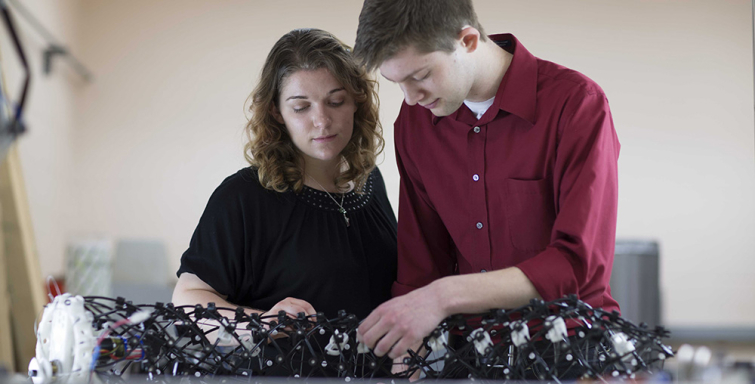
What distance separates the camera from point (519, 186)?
1013 mm

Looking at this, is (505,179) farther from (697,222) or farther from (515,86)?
(697,222)

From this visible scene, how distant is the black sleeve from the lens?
1.14 meters

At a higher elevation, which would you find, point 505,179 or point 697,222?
point 505,179

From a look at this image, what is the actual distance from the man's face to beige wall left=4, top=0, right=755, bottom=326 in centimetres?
352

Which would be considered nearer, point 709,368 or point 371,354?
point 709,368

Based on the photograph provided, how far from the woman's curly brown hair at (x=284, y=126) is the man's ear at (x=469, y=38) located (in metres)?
0.30

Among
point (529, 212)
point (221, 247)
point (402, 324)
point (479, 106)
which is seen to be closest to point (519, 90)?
point (479, 106)

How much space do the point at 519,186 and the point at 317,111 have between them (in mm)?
415

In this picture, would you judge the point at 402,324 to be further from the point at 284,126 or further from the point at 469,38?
the point at 284,126

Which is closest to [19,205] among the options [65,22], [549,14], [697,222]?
[65,22]

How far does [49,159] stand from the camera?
4.32 meters

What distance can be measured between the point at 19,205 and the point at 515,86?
2.59m

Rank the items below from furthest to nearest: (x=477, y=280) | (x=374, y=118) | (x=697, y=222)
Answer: (x=697, y=222)
(x=374, y=118)
(x=477, y=280)

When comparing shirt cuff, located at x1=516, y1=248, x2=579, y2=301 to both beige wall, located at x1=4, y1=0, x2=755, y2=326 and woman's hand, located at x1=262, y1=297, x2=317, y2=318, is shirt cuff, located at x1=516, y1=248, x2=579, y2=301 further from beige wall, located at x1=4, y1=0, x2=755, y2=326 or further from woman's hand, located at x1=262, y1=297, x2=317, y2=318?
beige wall, located at x1=4, y1=0, x2=755, y2=326
